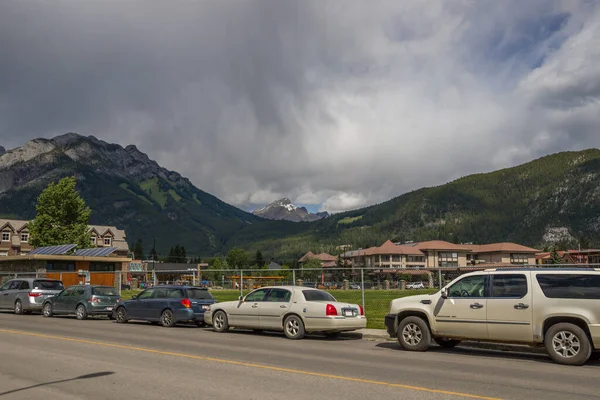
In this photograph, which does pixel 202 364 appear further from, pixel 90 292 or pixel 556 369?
pixel 90 292

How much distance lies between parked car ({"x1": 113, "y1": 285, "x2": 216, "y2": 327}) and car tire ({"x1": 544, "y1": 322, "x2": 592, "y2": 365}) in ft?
39.3

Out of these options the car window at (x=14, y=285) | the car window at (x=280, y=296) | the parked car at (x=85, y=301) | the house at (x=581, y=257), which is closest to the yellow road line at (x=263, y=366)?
the car window at (x=280, y=296)

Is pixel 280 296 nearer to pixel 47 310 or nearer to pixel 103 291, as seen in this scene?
pixel 103 291

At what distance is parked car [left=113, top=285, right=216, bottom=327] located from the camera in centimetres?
1964

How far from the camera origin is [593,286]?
11.3 meters

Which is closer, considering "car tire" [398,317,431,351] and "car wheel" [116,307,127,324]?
"car tire" [398,317,431,351]

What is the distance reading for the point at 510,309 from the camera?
1206 centimetres

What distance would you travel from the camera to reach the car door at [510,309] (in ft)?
39.0

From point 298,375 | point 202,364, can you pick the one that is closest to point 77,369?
point 202,364

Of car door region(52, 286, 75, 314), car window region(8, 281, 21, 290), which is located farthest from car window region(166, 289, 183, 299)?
car window region(8, 281, 21, 290)

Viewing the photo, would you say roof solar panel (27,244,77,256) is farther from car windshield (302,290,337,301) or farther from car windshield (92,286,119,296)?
car windshield (302,290,337,301)

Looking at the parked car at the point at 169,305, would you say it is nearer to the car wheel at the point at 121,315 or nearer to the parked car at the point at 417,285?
the car wheel at the point at 121,315

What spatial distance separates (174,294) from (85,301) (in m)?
5.49

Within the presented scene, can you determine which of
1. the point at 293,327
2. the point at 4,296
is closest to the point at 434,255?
the point at 4,296
